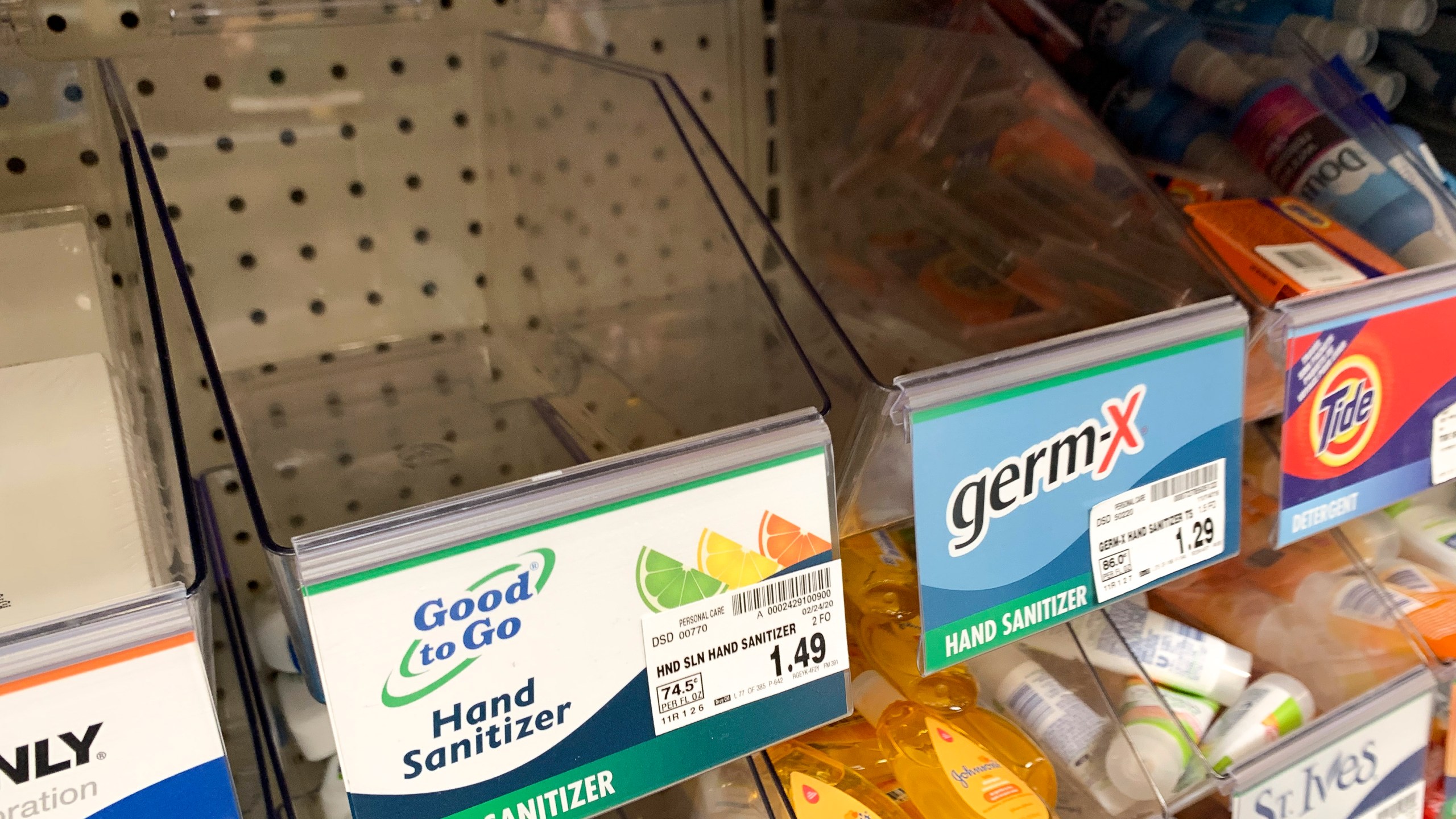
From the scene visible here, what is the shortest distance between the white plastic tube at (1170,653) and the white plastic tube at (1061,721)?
0.22ft

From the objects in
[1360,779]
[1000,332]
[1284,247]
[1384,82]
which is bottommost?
[1360,779]

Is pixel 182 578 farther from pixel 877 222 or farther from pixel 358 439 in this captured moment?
pixel 877 222

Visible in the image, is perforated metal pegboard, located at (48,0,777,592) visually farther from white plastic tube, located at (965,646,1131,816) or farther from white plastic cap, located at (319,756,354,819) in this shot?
white plastic tube, located at (965,646,1131,816)

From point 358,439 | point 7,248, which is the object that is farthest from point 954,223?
point 7,248

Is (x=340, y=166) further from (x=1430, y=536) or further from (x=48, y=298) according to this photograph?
(x=1430, y=536)

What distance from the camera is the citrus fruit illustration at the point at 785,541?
69 cm

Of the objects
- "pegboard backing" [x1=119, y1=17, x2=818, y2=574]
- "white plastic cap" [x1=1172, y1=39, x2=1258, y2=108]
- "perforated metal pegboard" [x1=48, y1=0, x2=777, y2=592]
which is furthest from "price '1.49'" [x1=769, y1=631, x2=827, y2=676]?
"white plastic cap" [x1=1172, y1=39, x2=1258, y2=108]

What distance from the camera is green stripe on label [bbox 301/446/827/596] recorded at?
1.84 feet

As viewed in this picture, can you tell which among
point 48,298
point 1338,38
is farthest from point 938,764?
point 1338,38

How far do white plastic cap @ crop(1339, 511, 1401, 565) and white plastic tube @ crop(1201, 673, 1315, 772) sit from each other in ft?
0.90

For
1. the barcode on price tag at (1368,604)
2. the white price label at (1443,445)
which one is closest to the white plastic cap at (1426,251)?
the white price label at (1443,445)

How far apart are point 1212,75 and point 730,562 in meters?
0.91

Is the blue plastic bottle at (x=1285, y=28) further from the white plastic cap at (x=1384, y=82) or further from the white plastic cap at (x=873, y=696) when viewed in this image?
the white plastic cap at (x=873, y=696)

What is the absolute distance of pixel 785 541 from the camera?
699mm
